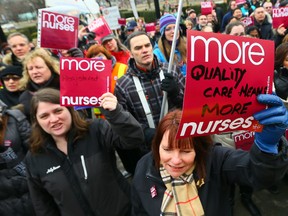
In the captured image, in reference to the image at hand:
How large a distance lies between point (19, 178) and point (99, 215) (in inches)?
31.6

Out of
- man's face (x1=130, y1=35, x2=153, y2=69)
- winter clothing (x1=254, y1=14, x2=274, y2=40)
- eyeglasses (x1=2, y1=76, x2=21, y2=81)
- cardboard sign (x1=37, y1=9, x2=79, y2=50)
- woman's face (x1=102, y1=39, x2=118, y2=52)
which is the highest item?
cardboard sign (x1=37, y1=9, x2=79, y2=50)

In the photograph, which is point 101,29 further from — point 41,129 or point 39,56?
point 41,129

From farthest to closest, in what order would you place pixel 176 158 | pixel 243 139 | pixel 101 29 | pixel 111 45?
1. pixel 101 29
2. pixel 111 45
3. pixel 243 139
4. pixel 176 158

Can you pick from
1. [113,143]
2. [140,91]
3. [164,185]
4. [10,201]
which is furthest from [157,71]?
[10,201]

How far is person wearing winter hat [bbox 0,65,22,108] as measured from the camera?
3387mm

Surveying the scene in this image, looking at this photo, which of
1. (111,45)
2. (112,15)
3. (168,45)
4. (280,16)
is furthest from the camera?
(112,15)

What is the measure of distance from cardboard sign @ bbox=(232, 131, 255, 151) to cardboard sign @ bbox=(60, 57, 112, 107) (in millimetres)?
Answer: 1313

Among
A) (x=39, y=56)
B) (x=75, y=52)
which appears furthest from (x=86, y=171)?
(x=75, y=52)

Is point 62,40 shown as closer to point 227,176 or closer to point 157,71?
point 157,71

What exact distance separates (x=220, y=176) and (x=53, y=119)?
119 centimetres

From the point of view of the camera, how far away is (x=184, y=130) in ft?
4.39

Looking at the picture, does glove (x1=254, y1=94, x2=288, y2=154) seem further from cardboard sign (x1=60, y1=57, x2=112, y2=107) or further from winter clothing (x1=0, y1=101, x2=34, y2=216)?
winter clothing (x1=0, y1=101, x2=34, y2=216)

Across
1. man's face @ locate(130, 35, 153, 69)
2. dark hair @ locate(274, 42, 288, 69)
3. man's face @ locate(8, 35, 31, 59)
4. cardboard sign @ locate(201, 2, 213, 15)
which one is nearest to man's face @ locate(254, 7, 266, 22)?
cardboard sign @ locate(201, 2, 213, 15)

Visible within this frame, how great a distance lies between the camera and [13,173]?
242 centimetres
